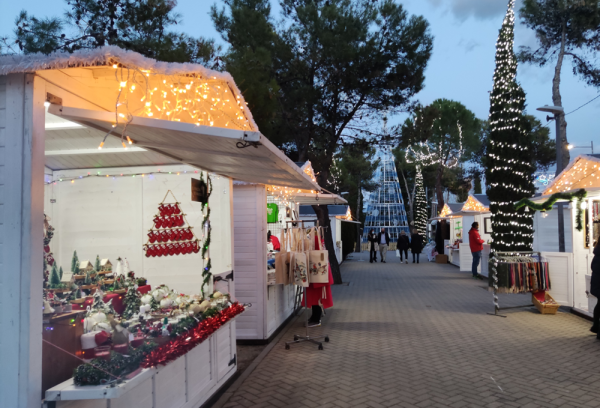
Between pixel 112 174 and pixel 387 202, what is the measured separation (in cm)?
4248

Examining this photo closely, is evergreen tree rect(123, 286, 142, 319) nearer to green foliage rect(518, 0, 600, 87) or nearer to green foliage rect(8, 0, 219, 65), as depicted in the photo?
green foliage rect(8, 0, 219, 65)

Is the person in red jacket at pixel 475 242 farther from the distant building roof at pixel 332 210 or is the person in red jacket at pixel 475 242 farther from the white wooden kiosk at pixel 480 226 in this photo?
the distant building roof at pixel 332 210

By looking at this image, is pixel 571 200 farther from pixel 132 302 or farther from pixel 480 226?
pixel 480 226

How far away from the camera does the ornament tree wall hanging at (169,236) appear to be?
560 cm

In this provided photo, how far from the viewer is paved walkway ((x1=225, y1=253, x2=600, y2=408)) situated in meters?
4.65

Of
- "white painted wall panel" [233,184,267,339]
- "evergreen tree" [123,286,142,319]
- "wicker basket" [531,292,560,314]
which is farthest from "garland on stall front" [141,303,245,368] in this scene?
"wicker basket" [531,292,560,314]

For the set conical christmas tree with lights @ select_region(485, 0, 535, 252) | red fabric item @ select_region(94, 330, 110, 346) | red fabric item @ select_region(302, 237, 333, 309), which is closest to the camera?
red fabric item @ select_region(94, 330, 110, 346)

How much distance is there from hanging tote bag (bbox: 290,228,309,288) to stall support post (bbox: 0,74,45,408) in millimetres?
4685

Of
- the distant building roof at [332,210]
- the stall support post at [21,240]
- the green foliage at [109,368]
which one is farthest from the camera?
the distant building roof at [332,210]

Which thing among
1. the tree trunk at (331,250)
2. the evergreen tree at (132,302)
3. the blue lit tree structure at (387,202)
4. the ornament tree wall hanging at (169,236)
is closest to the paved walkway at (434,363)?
the evergreen tree at (132,302)

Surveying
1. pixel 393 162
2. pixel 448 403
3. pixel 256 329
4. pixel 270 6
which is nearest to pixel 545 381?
pixel 448 403

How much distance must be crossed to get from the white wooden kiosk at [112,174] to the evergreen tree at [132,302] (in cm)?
65

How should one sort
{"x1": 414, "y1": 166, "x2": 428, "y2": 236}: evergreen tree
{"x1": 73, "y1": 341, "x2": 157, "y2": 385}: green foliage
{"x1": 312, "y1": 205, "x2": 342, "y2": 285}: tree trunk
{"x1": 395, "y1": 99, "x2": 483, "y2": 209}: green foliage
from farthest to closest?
1. {"x1": 414, "y1": 166, "x2": 428, "y2": 236}: evergreen tree
2. {"x1": 395, "y1": 99, "x2": 483, "y2": 209}: green foliage
3. {"x1": 312, "y1": 205, "x2": 342, "y2": 285}: tree trunk
4. {"x1": 73, "y1": 341, "x2": 157, "y2": 385}: green foliage

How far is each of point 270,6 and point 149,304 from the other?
11.6m
